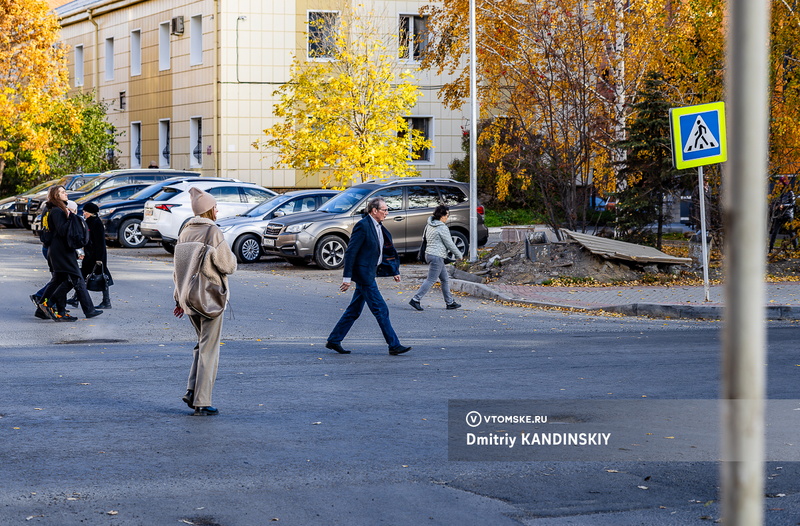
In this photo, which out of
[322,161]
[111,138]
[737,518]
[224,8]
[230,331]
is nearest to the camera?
[737,518]

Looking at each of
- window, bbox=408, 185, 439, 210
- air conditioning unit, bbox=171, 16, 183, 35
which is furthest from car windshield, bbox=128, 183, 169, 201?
air conditioning unit, bbox=171, 16, 183, 35

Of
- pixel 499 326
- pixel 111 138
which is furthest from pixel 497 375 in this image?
pixel 111 138

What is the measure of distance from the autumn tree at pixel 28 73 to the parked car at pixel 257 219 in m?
14.1

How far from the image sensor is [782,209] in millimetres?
20594

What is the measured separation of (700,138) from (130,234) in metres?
17.8

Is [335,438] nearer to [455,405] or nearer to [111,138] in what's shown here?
[455,405]

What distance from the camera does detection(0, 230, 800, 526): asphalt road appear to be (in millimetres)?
5457

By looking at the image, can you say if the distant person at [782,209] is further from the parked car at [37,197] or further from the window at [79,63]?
the window at [79,63]

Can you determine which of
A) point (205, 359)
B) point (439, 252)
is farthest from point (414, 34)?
point (205, 359)

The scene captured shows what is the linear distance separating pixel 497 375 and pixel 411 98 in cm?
2275

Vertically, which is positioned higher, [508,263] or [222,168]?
[222,168]

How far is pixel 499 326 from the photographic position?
45.1ft

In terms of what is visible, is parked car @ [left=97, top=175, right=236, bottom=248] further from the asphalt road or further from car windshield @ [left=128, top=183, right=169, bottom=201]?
the asphalt road

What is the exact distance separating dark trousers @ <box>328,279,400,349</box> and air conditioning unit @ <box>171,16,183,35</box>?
103 feet
